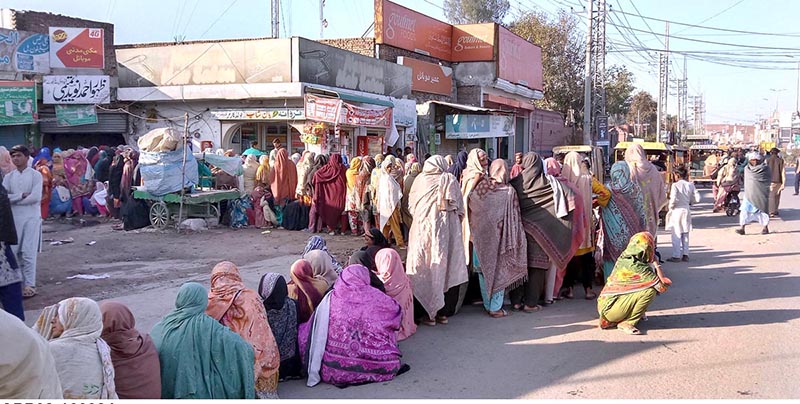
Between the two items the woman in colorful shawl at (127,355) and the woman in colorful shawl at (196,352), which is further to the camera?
the woman in colorful shawl at (196,352)

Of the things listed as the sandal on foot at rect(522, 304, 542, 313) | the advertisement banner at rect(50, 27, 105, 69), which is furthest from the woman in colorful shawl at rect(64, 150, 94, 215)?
the sandal on foot at rect(522, 304, 542, 313)

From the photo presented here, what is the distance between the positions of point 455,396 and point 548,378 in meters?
0.79

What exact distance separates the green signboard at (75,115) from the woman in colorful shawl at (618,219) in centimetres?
1363

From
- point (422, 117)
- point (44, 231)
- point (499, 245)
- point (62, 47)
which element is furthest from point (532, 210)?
point (62, 47)

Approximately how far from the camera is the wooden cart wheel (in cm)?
1163

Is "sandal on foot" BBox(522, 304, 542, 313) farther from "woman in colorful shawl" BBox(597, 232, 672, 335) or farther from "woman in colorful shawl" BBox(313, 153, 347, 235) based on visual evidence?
"woman in colorful shawl" BBox(313, 153, 347, 235)

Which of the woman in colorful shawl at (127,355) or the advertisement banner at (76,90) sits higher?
the advertisement banner at (76,90)

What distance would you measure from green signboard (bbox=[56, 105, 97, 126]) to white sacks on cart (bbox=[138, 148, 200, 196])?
6412 millimetres

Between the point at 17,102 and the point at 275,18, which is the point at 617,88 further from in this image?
the point at 17,102

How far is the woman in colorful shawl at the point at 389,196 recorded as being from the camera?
10.3 metres

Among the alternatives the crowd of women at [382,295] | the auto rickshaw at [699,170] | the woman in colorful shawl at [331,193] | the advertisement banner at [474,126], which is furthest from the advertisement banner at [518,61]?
the crowd of women at [382,295]

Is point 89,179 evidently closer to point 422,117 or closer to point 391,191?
point 391,191

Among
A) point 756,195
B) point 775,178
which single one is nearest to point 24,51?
point 756,195

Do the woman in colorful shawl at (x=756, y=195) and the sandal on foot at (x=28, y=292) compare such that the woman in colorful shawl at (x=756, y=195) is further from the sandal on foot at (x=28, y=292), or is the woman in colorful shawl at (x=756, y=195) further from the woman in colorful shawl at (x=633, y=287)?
the sandal on foot at (x=28, y=292)
